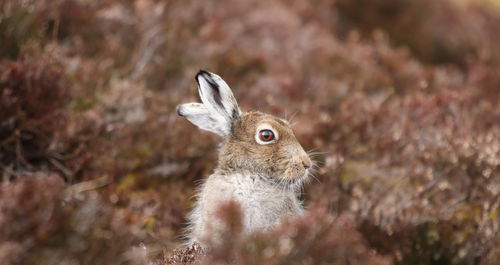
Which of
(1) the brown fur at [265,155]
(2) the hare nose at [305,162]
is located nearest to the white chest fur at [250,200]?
(1) the brown fur at [265,155]

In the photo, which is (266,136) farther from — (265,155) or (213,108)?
(213,108)

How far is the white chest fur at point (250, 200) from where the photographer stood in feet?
13.0

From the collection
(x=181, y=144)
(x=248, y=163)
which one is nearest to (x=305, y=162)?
(x=248, y=163)

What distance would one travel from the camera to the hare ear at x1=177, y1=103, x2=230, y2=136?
14.8 ft

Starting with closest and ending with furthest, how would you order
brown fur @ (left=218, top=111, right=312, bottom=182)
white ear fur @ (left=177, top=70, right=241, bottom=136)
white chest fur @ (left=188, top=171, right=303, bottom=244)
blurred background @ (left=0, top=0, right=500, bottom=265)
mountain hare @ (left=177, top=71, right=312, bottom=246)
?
blurred background @ (left=0, top=0, right=500, bottom=265)
white chest fur @ (left=188, top=171, right=303, bottom=244)
mountain hare @ (left=177, top=71, right=312, bottom=246)
brown fur @ (left=218, top=111, right=312, bottom=182)
white ear fur @ (left=177, top=70, right=241, bottom=136)

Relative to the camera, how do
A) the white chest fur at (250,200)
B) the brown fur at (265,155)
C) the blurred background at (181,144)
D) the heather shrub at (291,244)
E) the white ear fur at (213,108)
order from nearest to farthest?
the heather shrub at (291,244)
the blurred background at (181,144)
the white chest fur at (250,200)
the brown fur at (265,155)
the white ear fur at (213,108)

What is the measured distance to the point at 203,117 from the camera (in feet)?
15.2

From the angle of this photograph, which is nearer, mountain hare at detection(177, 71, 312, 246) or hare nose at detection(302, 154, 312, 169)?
Result: mountain hare at detection(177, 71, 312, 246)

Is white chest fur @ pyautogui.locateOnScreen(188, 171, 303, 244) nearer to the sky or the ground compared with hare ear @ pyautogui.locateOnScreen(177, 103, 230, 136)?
nearer to the ground

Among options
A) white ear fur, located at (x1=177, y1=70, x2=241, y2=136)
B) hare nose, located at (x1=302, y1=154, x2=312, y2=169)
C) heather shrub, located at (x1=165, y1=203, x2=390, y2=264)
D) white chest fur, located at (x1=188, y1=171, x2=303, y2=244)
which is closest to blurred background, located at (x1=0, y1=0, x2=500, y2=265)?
heather shrub, located at (x1=165, y1=203, x2=390, y2=264)

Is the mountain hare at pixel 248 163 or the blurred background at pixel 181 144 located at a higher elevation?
the mountain hare at pixel 248 163

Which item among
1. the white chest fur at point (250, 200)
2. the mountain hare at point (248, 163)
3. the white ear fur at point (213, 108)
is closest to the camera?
the white chest fur at point (250, 200)

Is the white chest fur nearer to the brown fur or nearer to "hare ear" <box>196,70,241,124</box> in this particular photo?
the brown fur

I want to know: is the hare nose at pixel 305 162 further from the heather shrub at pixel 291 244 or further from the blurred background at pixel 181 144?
the heather shrub at pixel 291 244
